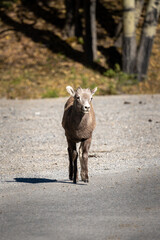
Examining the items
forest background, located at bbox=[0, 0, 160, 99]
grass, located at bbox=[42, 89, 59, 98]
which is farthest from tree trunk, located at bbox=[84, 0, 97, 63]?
grass, located at bbox=[42, 89, 59, 98]

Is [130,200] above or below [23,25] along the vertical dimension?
above

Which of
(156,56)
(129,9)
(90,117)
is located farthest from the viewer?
(156,56)

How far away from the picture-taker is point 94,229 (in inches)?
211

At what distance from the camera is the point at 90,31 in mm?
22297

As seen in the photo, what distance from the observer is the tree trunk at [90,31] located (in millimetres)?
22094

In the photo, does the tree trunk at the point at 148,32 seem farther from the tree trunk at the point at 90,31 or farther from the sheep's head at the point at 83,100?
the sheep's head at the point at 83,100

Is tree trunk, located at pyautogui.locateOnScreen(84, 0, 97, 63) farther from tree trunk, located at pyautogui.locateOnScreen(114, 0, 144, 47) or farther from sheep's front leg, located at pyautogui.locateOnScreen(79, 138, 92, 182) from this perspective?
sheep's front leg, located at pyautogui.locateOnScreen(79, 138, 92, 182)

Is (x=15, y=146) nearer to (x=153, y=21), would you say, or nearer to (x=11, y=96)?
(x=11, y=96)

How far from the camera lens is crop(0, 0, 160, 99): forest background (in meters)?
20.8

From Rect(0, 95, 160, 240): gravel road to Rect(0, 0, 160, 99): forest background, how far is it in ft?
21.2

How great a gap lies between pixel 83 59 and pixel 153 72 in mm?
3292

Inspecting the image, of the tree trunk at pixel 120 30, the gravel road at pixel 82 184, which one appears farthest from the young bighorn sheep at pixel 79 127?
the tree trunk at pixel 120 30

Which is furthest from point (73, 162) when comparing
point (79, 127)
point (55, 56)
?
point (55, 56)

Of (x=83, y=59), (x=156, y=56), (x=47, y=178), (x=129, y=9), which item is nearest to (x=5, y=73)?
(x=83, y=59)
